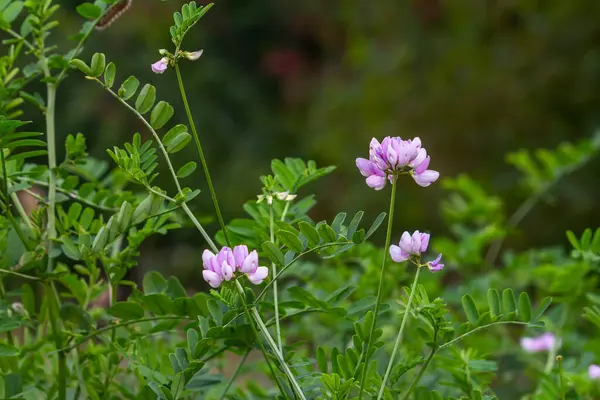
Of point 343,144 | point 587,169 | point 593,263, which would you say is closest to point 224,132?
point 343,144

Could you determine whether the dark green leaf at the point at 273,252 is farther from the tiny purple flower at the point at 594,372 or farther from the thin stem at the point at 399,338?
the tiny purple flower at the point at 594,372

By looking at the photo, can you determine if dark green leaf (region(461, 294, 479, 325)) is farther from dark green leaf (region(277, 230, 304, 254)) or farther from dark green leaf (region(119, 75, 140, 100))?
dark green leaf (region(119, 75, 140, 100))

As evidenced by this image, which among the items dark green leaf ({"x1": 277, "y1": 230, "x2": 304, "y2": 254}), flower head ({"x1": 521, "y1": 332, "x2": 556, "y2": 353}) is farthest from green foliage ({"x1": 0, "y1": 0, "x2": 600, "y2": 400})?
flower head ({"x1": 521, "y1": 332, "x2": 556, "y2": 353})

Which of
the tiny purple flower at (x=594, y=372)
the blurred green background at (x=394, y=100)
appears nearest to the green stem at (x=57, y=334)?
the tiny purple flower at (x=594, y=372)

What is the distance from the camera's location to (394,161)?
0.63m

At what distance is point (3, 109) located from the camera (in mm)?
778

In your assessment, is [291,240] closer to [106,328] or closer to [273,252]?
[273,252]

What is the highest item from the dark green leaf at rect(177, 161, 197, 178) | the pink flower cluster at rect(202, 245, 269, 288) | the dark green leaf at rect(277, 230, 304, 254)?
the dark green leaf at rect(177, 161, 197, 178)

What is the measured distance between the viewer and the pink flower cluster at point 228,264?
0.61 meters

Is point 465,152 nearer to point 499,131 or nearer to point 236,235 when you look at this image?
point 499,131

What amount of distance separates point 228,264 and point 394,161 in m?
0.14

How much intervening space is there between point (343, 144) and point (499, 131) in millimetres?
717

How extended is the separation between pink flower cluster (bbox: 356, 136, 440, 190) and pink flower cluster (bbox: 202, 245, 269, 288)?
106mm

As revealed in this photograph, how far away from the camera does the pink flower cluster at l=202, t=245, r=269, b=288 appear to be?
609mm
